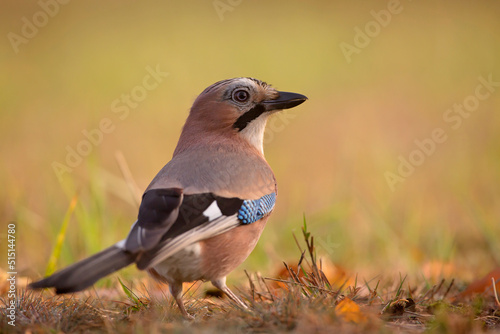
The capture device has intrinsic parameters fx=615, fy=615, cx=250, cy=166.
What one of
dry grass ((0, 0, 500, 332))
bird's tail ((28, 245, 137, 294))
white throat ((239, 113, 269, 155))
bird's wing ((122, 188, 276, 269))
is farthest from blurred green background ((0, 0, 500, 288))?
bird's tail ((28, 245, 137, 294))

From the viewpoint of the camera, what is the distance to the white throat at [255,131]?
455cm

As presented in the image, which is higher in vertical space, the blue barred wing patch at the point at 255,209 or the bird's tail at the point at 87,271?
the blue barred wing patch at the point at 255,209

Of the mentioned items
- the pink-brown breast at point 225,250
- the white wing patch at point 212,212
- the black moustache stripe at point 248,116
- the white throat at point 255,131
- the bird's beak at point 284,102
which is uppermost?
the bird's beak at point 284,102

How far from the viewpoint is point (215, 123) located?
452cm

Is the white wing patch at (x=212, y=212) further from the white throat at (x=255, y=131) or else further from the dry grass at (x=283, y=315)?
the white throat at (x=255, y=131)

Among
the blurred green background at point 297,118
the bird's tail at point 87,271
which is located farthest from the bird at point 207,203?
the blurred green background at point 297,118

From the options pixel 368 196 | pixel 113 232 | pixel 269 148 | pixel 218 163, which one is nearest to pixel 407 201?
pixel 368 196

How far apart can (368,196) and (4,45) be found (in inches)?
410

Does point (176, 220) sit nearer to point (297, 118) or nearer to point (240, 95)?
point (240, 95)

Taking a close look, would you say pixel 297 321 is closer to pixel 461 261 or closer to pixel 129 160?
pixel 461 261

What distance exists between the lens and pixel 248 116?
15.0 feet

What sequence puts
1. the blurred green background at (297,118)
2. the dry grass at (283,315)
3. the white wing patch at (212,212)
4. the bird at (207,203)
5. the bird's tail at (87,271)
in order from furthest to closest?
1. the blurred green background at (297,118)
2. the white wing patch at (212,212)
3. the bird at (207,203)
4. the bird's tail at (87,271)
5. the dry grass at (283,315)

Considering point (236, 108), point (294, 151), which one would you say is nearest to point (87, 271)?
point (236, 108)

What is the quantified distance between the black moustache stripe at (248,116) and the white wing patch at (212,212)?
109 cm
